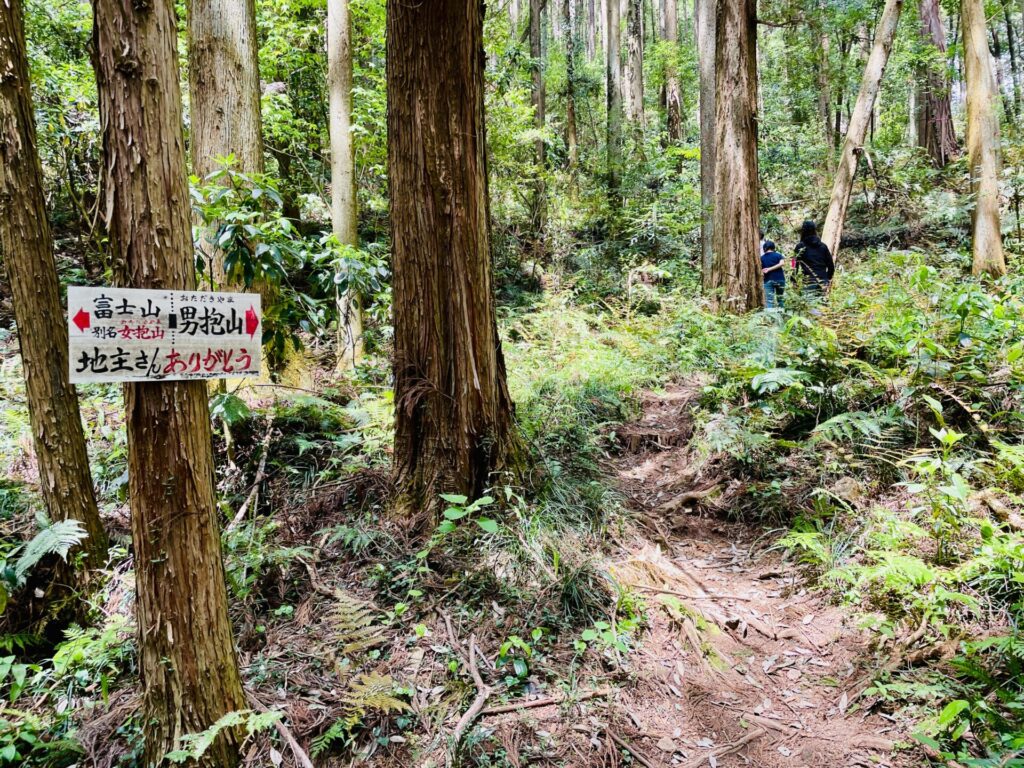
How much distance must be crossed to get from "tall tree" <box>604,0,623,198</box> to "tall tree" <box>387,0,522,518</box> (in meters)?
10.8

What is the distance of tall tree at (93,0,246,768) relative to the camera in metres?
1.81

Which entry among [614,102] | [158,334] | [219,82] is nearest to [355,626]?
[158,334]

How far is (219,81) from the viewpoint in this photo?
5.01m

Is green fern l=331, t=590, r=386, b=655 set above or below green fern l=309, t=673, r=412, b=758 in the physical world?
above

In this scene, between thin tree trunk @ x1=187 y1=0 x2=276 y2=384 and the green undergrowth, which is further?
thin tree trunk @ x1=187 y1=0 x2=276 y2=384

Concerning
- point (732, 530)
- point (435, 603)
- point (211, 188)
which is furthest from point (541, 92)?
point (435, 603)

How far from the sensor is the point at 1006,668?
2.22m

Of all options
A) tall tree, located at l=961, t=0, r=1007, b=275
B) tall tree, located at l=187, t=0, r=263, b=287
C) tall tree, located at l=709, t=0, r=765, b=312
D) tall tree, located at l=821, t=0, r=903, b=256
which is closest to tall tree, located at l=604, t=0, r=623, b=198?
tall tree, located at l=821, t=0, r=903, b=256

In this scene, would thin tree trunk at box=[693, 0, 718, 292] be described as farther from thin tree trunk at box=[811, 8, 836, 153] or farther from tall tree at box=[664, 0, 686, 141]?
thin tree trunk at box=[811, 8, 836, 153]

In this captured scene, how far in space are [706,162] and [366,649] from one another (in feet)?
34.2

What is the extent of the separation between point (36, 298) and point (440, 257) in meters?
2.07

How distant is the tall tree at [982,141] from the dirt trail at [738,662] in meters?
8.03

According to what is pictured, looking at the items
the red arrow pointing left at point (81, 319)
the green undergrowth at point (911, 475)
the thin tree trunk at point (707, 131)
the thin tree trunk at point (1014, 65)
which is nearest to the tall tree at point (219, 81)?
the red arrow pointing left at point (81, 319)

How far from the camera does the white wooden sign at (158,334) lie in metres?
1.72
